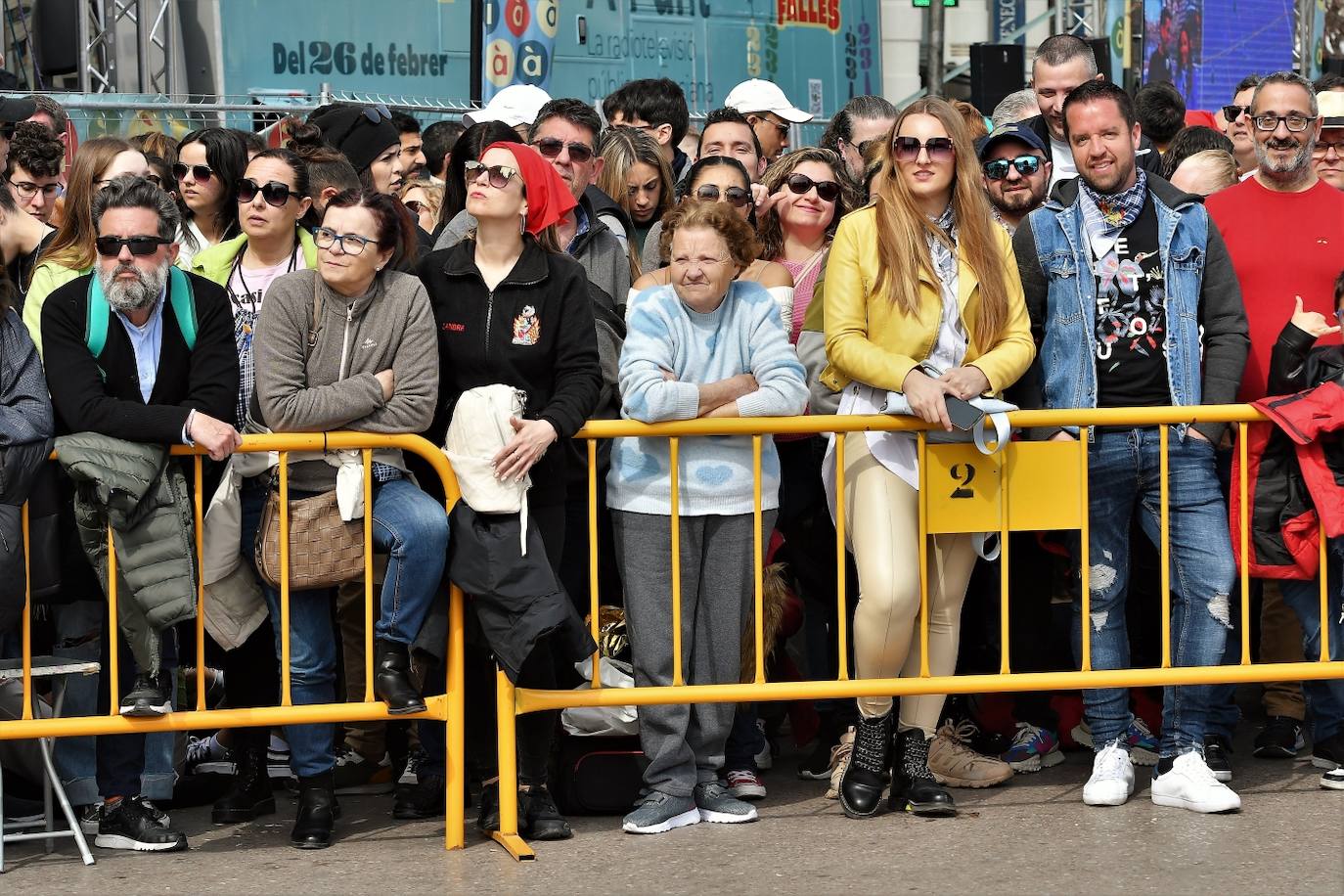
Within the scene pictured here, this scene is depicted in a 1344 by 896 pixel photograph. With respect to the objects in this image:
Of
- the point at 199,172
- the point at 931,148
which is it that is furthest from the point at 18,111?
the point at 931,148

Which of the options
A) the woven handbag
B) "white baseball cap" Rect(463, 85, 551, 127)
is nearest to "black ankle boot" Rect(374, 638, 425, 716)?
the woven handbag

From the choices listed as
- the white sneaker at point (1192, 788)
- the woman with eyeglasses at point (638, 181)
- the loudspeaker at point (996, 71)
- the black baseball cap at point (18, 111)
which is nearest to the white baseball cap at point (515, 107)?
the woman with eyeglasses at point (638, 181)

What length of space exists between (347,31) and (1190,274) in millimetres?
9458

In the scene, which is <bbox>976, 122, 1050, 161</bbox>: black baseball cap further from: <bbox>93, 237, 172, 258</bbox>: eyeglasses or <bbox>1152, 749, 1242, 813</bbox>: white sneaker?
<bbox>93, 237, 172, 258</bbox>: eyeglasses

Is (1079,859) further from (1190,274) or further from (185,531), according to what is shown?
(185,531)

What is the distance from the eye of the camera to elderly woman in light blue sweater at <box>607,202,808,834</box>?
5.84 m

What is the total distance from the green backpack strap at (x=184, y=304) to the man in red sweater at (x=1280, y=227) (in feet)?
11.5

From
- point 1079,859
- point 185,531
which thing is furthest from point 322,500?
point 1079,859

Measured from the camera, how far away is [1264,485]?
605 cm

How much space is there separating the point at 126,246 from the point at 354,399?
2.72 feet

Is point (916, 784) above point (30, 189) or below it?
below

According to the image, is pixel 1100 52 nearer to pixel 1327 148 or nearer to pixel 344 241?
pixel 1327 148

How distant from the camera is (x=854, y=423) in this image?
5746mm

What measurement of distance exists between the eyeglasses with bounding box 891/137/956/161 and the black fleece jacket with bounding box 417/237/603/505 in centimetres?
112
